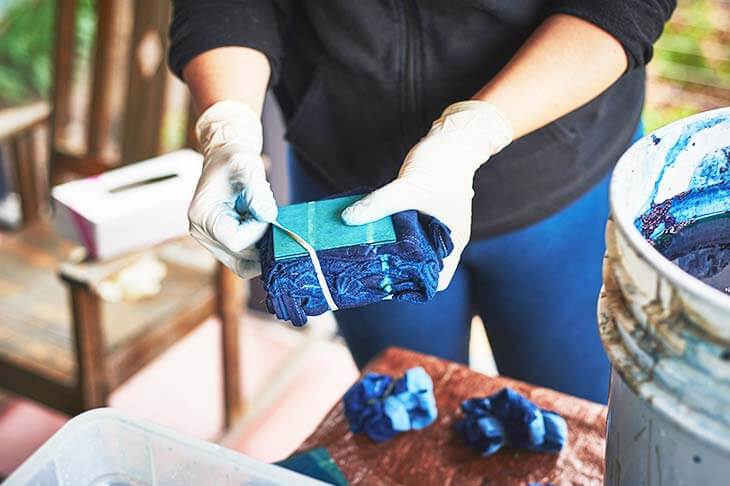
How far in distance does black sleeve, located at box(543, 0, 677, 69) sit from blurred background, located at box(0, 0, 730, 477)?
36.2 inches

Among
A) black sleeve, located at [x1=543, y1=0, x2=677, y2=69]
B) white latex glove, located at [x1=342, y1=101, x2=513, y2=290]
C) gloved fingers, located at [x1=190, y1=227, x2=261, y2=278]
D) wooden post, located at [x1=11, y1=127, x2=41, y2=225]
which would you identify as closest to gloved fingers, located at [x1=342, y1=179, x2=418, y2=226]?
white latex glove, located at [x1=342, y1=101, x2=513, y2=290]

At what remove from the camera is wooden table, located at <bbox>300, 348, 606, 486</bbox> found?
747 mm

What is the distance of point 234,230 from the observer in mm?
744

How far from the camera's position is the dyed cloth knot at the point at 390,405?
2.57 ft

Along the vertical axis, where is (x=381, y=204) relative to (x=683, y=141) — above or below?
below

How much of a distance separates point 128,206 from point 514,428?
32.5 inches

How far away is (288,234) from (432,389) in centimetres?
25

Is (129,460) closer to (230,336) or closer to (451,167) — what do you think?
(451,167)

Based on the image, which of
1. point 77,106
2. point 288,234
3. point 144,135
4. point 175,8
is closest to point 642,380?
point 288,234

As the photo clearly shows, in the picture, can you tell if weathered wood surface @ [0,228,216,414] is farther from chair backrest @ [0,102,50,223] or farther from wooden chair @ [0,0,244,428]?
chair backrest @ [0,102,50,223]

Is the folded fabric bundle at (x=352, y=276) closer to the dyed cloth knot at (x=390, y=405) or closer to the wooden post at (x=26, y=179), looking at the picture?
the dyed cloth knot at (x=390, y=405)

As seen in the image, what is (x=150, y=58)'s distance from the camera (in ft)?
5.67

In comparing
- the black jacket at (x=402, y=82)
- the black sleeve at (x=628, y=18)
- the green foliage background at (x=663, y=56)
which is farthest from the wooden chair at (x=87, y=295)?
the black sleeve at (x=628, y=18)

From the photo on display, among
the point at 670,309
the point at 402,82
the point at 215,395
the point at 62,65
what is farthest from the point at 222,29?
the point at 215,395
